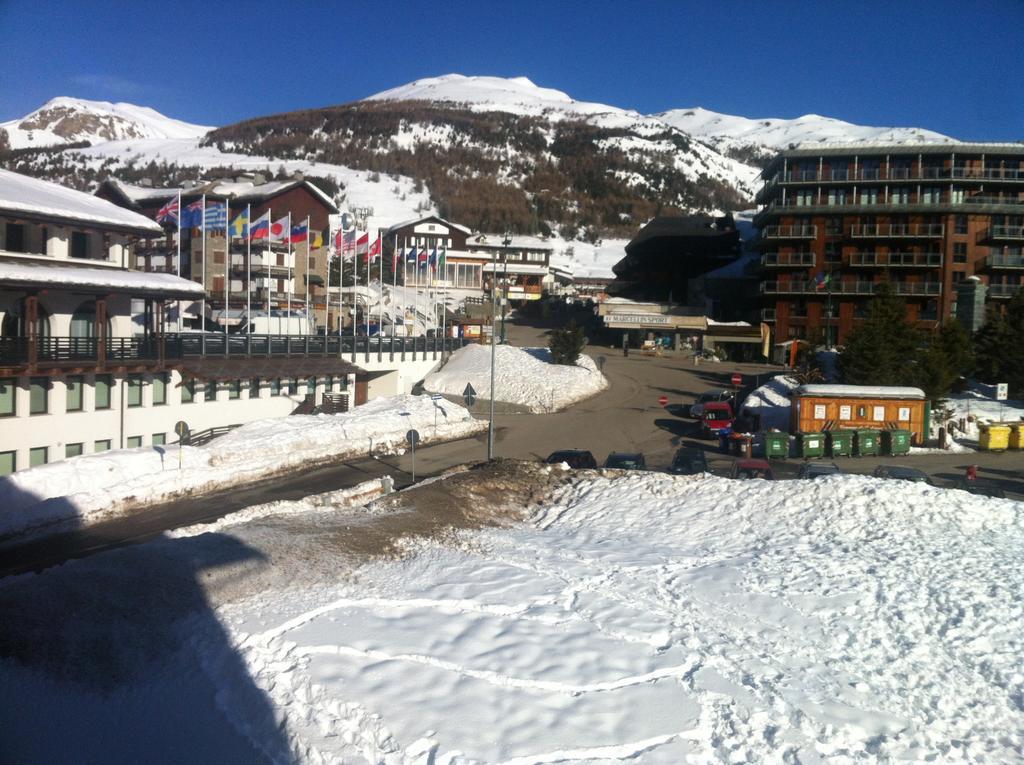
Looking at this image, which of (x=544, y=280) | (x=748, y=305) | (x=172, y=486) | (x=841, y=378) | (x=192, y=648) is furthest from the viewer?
(x=544, y=280)

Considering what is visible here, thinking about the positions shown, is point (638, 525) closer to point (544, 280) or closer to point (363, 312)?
point (363, 312)

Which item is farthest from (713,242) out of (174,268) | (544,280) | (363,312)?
(174,268)

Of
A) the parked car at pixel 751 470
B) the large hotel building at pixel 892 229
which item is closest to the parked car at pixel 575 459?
the parked car at pixel 751 470

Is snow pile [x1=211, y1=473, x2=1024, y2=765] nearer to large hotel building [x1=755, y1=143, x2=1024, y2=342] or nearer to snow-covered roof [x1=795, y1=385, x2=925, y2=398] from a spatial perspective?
snow-covered roof [x1=795, y1=385, x2=925, y2=398]

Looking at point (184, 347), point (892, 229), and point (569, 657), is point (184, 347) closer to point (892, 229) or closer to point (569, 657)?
point (569, 657)

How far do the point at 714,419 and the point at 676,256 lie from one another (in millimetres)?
49454

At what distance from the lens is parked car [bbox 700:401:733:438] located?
110 feet

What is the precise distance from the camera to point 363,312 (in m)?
57.7

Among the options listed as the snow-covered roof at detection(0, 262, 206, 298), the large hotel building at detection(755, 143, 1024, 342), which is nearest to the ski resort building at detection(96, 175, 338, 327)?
the snow-covered roof at detection(0, 262, 206, 298)

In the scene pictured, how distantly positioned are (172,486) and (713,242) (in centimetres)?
6609

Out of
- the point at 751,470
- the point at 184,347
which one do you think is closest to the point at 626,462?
the point at 751,470

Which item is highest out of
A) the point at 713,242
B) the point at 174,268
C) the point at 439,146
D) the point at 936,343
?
the point at 439,146

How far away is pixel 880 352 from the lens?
35.6 m

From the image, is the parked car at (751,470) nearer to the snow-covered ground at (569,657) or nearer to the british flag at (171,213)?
the snow-covered ground at (569,657)
